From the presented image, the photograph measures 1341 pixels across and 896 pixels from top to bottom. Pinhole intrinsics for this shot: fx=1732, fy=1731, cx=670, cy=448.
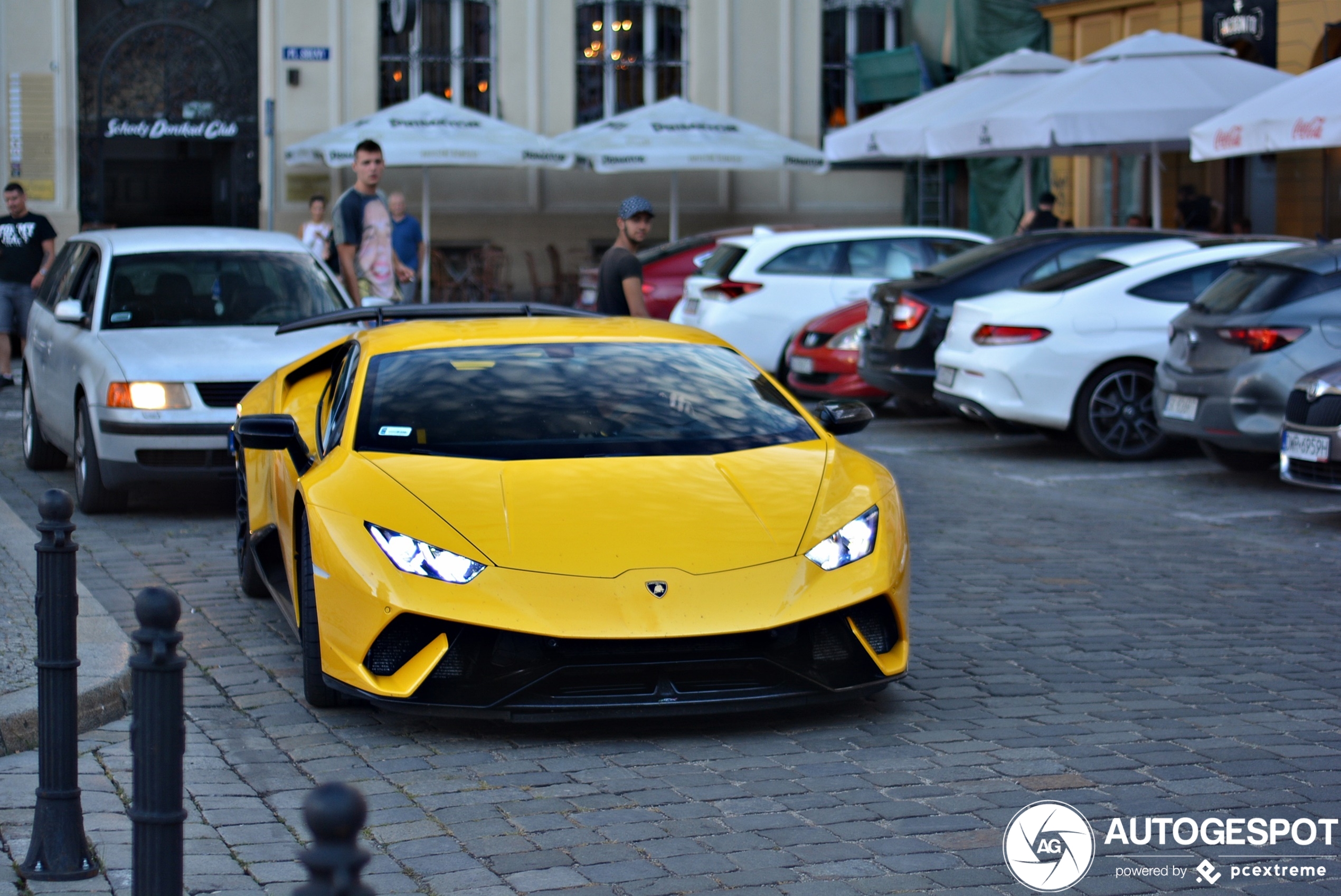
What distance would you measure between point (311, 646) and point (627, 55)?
2493cm

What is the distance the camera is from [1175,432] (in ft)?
37.0

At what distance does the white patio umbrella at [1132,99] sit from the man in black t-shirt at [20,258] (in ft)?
33.0

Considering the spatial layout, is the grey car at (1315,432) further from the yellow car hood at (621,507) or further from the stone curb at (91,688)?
the stone curb at (91,688)

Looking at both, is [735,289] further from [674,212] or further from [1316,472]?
[674,212]

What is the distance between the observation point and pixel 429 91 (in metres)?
28.6

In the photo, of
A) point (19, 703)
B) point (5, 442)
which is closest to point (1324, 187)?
point (5, 442)

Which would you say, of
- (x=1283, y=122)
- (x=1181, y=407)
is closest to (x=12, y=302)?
(x=1181, y=407)

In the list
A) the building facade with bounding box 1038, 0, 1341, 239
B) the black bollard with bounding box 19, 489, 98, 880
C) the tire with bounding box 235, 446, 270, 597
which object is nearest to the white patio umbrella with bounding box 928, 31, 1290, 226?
the building facade with bounding box 1038, 0, 1341, 239

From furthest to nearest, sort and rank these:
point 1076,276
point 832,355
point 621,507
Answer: point 832,355 → point 1076,276 → point 621,507

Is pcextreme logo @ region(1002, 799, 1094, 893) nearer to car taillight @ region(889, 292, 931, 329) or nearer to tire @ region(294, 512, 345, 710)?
tire @ region(294, 512, 345, 710)

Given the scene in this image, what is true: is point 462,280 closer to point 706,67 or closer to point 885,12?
point 706,67

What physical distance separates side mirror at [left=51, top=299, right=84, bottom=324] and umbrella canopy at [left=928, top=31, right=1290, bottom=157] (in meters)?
11.0

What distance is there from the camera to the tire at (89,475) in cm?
974

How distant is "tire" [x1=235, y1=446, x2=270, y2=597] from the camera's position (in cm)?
758
